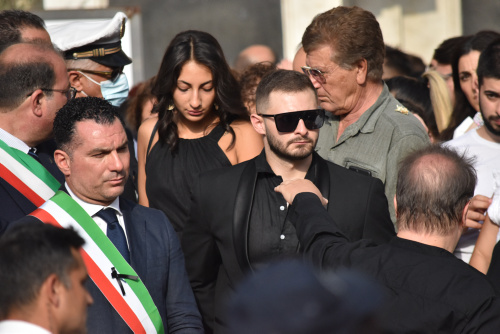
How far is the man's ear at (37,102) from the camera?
3463mm

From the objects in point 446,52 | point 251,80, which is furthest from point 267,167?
point 446,52

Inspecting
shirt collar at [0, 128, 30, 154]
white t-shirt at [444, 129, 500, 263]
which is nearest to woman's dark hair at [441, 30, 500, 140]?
white t-shirt at [444, 129, 500, 263]

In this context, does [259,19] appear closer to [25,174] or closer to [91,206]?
[25,174]

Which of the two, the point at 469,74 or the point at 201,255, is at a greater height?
the point at 469,74

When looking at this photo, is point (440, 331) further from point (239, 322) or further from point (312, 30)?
point (312, 30)

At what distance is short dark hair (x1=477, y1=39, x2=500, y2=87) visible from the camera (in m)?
4.09

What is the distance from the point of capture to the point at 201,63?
4398mm

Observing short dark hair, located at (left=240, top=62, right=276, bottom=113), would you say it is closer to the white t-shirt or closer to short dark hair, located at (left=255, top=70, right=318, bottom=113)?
short dark hair, located at (left=255, top=70, right=318, bottom=113)

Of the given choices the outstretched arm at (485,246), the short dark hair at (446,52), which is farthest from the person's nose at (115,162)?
the short dark hair at (446,52)

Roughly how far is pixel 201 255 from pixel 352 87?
125cm

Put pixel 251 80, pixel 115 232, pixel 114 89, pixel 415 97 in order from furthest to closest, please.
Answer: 1. pixel 415 97
2. pixel 251 80
3. pixel 114 89
4. pixel 115 232

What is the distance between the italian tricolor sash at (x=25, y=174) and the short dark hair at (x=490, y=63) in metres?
2.41

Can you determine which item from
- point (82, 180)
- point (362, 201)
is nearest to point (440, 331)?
point (362, 201)

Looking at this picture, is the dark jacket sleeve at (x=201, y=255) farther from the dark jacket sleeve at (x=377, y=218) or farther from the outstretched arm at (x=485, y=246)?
the outstretched arm at (x=485, y=246)
